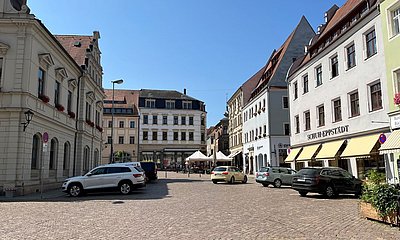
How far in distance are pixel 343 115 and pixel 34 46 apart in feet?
67.2

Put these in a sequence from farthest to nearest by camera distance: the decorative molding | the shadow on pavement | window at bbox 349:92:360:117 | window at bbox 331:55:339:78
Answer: window at bbox 331:55:339:78 < window at bbox 349:92:360:117 < the decorative molding < the shadow on pavement

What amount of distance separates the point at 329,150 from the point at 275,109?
16878 mm

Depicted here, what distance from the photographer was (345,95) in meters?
23.8

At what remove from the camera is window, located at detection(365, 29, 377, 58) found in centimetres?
2078

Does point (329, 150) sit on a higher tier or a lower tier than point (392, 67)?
lower

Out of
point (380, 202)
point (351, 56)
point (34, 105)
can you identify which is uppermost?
point (351, 56)

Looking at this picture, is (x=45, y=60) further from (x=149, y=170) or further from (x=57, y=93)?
(x=149, y=170)

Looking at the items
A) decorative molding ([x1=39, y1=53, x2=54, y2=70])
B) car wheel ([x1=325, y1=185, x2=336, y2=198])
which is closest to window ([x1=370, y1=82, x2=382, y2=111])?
car wheel ([x1=325, y1=185, x2=336, y2=198])

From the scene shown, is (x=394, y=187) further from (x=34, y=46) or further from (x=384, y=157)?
(x=34, y=46)

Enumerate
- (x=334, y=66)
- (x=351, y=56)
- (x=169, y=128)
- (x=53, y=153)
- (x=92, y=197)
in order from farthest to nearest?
(x=169, y=128) → (x=334, y=66) → (x=53, y=153) → (x=351, y=56) → (x=92, y=197)

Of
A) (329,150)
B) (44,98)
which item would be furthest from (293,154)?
(44,98)

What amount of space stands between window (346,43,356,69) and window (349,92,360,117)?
2001 millimetres

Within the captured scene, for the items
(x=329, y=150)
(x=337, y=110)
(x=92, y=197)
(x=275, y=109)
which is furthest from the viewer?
(x=275, y=109)

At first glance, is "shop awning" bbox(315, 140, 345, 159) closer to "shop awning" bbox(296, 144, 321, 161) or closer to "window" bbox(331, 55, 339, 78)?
"shop awning" bbox(296, 144, 321, 161)
